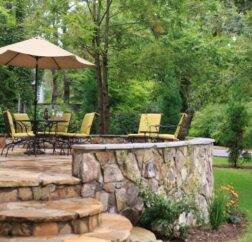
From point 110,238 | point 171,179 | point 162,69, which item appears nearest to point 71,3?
point 162,69

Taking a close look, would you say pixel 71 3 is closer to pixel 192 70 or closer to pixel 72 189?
pixel 192 70

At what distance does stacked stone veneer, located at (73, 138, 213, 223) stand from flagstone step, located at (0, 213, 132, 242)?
65 cm

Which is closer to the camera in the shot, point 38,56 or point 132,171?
point 132,171

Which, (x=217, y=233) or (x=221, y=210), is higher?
(x=221, y=210)

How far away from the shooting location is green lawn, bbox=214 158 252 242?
848 centimetres

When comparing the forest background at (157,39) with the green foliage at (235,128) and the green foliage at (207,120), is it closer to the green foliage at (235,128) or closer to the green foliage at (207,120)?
the green foliage at (235,128)

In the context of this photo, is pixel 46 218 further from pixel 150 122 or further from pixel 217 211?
pixel 150 122

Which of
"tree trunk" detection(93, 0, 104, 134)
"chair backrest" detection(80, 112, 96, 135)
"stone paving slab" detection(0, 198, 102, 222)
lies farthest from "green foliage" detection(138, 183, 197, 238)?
"tree trunk" detection(93, 0, 104, 134)

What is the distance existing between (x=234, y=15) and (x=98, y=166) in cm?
689

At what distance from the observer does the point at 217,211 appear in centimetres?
757

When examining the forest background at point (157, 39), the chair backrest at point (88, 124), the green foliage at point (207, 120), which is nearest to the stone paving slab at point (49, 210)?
the chair backrest at point (88, 124)

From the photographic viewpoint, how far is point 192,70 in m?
11.2

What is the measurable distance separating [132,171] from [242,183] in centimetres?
657

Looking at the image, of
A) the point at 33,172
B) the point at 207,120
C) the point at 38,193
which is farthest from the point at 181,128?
the point at 207,120
